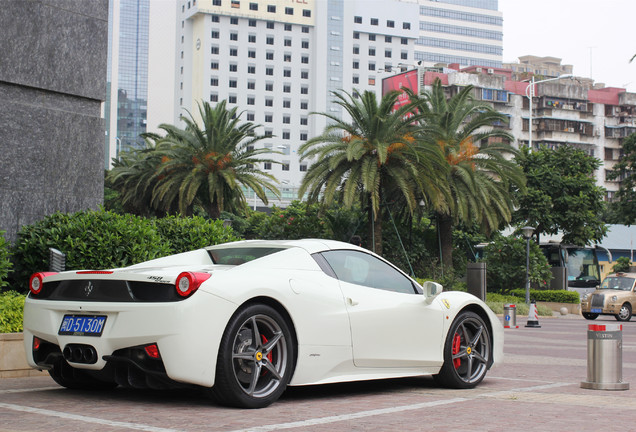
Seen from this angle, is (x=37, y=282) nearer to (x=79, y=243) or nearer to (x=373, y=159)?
(x=79, y=243)

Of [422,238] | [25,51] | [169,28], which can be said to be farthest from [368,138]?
[169,28]

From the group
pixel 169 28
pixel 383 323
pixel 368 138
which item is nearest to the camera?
pixel 383 323

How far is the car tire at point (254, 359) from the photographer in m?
5.87

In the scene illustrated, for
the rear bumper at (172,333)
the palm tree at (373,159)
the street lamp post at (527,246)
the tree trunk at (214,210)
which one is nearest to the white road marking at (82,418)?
the rear bumper at (172,333)

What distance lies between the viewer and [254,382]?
6051 mm

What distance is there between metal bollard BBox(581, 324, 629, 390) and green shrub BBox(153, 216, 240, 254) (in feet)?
21.9

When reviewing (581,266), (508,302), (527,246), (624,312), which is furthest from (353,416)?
(581,266)

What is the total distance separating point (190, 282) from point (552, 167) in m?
44.6

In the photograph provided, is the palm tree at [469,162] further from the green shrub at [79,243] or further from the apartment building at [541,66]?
the apartment building at [541,66]

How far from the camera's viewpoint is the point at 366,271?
7305 mm

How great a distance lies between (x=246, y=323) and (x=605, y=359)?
3844 mm

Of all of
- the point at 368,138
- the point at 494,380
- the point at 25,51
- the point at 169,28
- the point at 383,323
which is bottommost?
the point at 494,380

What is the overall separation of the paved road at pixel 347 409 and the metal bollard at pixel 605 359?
0.53 ft

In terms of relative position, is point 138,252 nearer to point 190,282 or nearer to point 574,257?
point 190,282
